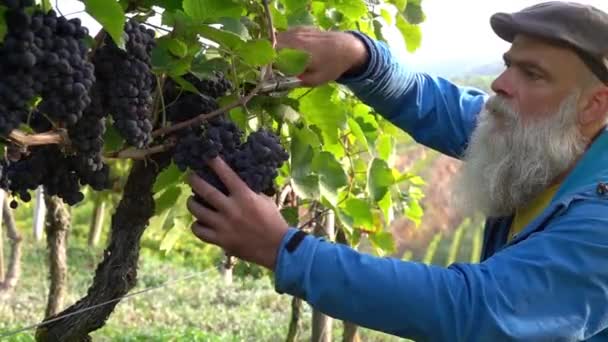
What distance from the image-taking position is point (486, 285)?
143 centimetres

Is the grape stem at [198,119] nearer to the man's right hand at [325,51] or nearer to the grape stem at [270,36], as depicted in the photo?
the grape stem at [270,36]

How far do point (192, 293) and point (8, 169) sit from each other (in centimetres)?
676

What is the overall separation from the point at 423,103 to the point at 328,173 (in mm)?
453

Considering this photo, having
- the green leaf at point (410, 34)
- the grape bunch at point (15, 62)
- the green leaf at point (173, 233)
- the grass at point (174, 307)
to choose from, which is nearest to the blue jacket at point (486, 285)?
the grape bunch at point (15, 62)

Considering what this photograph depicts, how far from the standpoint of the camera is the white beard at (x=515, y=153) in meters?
1.85

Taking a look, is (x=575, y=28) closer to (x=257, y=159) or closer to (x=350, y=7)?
(x=350, y=7)

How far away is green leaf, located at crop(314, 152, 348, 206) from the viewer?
6.39 feet

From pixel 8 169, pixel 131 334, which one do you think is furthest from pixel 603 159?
pixel 131 334

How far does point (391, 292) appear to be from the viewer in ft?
4.64

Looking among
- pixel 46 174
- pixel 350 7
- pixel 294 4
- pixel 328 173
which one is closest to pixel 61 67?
pixel 46 174

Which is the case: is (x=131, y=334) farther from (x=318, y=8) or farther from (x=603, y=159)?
(x=603, y=159)

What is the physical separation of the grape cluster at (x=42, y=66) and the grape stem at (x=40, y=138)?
48 mm

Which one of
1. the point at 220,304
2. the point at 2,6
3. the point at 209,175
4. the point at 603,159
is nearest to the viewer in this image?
the point at 2,6

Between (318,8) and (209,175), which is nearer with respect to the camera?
(209,175)
